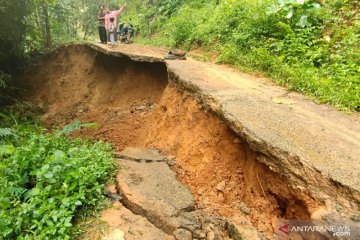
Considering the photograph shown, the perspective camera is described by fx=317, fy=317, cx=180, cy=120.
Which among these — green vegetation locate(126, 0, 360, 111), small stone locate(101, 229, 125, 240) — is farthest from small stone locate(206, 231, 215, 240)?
green vegetation locate(126, 0, 360, 111)

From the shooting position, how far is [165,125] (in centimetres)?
582

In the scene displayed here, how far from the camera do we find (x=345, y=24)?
655cm

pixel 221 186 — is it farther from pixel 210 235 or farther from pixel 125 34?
pixel 125 34

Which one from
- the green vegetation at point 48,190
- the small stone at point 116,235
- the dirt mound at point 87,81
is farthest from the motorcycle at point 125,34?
the small stone at point 116,235

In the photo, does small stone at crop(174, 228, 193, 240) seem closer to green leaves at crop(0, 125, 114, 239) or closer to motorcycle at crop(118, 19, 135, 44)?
green leaves at crop(0, 125, 114, 239)

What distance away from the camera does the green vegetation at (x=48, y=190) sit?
313 centimetres

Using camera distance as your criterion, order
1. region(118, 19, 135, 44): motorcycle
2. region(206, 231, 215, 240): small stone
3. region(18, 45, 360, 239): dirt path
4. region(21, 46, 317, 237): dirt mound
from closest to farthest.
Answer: region(18, 45, 360, 239): dirt path
region(206, 231, 215, 240): small stone
region(21, 46, 317, 237): dirt mound
region(118, 19, 135, 44): motorcycle

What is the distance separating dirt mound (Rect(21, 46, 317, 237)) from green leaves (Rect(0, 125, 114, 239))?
3.96ft

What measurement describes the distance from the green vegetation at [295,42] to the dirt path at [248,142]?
476mm

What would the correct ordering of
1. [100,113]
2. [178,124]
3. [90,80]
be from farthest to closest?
1. [90,80]
2. [100,113]
3. [178,124]

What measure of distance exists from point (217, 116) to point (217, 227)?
5.15 feet

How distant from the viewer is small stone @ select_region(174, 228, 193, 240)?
313 centimetres

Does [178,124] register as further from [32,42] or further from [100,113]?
[32,42]

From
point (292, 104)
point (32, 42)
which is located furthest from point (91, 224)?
point (32, 42)
